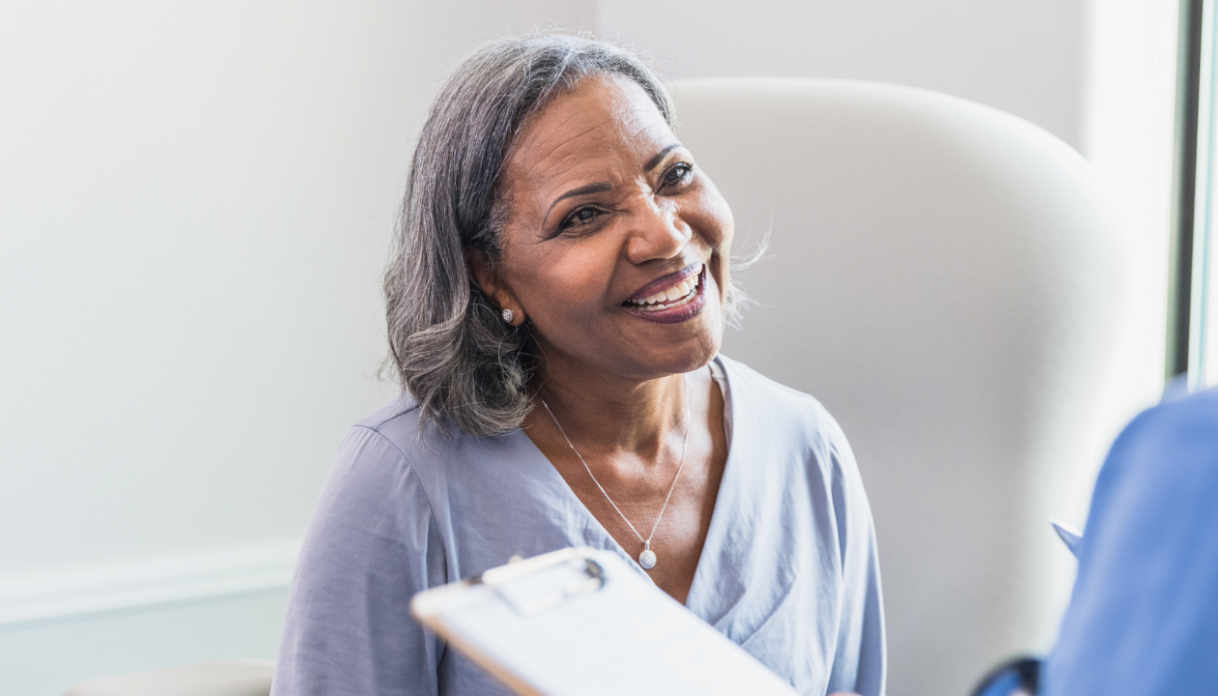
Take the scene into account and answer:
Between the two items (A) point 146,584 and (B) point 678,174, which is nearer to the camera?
(B) point 678,174

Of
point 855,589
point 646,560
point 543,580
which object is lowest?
point 855,589

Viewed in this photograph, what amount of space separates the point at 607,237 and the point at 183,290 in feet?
3.76

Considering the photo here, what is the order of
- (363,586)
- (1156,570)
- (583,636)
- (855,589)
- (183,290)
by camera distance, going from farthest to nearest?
(183,290) < (855,589) < (363,586) < (583,636) < (1156,570)

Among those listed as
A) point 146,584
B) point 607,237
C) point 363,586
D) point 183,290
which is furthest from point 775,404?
point 146,584

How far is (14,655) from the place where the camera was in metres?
1.76

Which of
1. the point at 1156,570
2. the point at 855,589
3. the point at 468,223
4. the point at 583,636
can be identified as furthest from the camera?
the point at 855,589

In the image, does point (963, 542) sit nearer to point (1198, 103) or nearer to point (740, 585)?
point (740, 585)

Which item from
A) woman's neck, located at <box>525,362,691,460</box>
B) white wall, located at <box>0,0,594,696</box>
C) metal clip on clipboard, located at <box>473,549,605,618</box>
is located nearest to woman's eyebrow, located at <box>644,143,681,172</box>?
woman's neck, located at <box>525,362,691,460</box>

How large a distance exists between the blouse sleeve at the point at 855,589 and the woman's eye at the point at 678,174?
13.9 inches

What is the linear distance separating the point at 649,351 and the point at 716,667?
1.41 ft

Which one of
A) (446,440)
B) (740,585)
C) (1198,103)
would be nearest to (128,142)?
(446,440)

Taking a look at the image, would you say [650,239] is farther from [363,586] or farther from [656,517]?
[363,586]

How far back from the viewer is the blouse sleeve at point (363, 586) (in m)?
0.86

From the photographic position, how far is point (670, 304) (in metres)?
0.95
